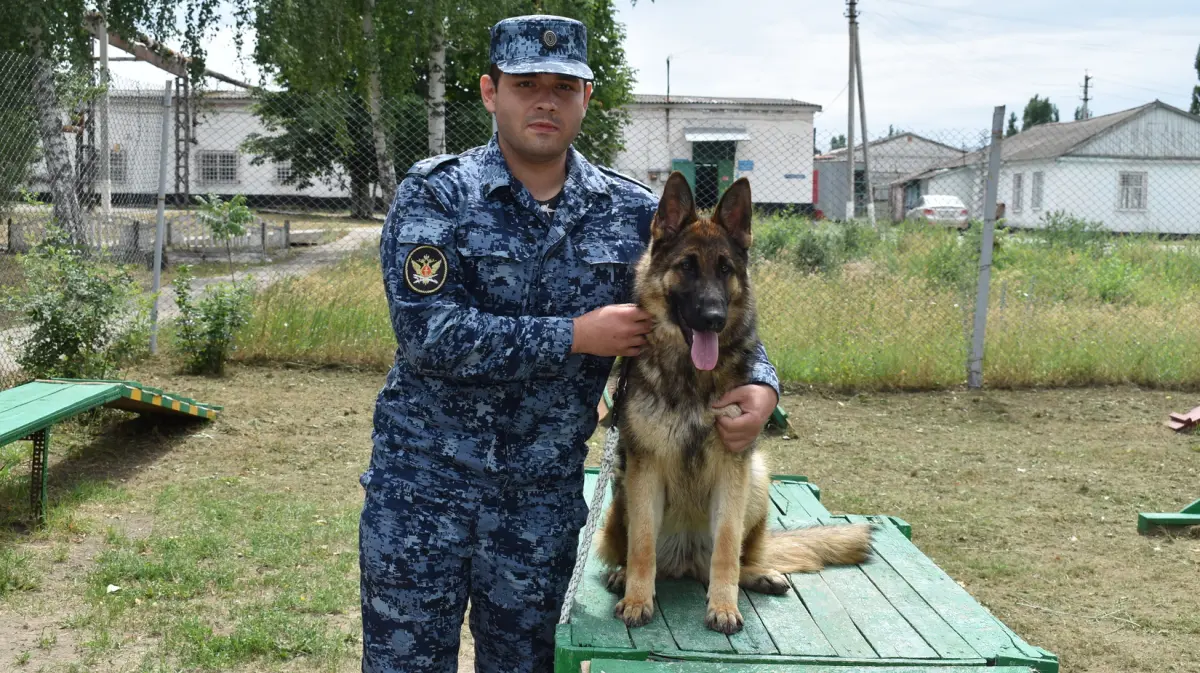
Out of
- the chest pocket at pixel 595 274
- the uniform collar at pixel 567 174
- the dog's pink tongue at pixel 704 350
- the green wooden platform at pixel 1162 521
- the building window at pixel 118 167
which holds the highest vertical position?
the building window at pixel 118 167

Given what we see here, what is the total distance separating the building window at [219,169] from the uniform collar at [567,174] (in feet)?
94.2

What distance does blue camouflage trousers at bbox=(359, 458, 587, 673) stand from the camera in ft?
8.38

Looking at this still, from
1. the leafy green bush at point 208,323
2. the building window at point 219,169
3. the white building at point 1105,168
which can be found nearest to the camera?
the leafy green bush at point 208,323

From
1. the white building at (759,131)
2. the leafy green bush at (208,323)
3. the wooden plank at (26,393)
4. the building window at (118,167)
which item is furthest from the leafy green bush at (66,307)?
the white building at (759,131)

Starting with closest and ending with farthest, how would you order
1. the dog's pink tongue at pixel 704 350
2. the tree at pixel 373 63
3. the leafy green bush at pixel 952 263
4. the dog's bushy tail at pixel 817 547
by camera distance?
the dog's pink tongue at pixel 704 350, the dog's bushy tail at pixel 817 547, the leafy green bush at pixel 952 263, the tree at pixel 373 63

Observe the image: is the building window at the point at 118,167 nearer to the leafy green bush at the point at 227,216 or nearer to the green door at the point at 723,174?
the leafy green bush at the point at 227,216

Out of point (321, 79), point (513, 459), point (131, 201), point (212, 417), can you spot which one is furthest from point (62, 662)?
point (321, 79)

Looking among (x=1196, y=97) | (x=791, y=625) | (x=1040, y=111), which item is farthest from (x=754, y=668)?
(x=1040, y=111)

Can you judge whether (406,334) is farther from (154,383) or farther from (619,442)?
(154,383)

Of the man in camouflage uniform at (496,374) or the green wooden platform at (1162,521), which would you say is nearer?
the man in camouflage uniform at (496,374)

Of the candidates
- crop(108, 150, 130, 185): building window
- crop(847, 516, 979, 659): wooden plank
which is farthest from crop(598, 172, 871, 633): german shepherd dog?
crop(108, 150, 130, 185): building window

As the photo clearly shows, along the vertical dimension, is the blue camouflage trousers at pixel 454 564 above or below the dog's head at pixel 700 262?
below

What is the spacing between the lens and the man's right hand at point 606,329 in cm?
249

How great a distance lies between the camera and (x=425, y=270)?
2.45 meters
